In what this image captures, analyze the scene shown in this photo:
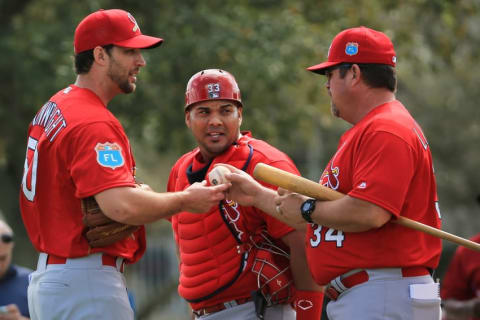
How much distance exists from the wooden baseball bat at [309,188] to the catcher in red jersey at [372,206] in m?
0.06

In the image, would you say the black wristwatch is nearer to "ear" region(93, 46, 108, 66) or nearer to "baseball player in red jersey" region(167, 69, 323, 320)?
"baseball player in red jersey" region(167, 69, 323, 320)

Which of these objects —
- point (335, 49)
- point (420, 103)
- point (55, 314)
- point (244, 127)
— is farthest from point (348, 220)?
point (420, 103)

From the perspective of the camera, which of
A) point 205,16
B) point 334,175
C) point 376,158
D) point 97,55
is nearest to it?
point 376,158

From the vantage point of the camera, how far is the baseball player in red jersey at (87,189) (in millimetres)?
4844

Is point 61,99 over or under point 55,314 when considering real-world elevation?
over

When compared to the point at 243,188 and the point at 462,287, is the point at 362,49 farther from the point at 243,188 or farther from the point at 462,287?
the point at 462,287

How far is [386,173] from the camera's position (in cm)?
450

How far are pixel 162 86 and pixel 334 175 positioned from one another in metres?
9.15

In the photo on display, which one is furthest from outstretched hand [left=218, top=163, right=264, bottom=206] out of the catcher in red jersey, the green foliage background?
the green foliage background

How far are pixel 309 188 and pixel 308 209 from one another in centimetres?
12

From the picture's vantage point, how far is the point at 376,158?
4523 mm

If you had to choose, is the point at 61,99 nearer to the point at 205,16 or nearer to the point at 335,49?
the point at 335,49

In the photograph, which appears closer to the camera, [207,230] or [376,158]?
[376,158]

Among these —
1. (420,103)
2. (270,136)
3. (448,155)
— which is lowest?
(448,155)
